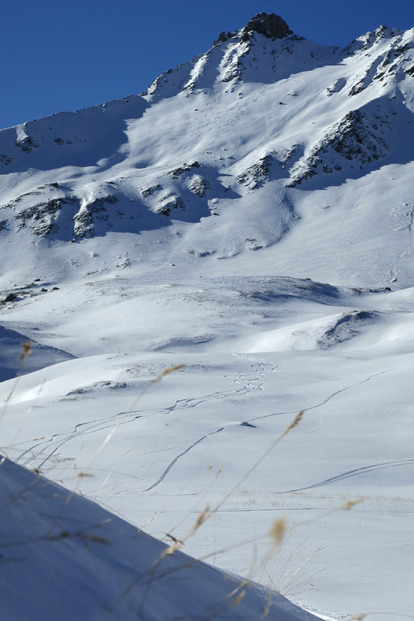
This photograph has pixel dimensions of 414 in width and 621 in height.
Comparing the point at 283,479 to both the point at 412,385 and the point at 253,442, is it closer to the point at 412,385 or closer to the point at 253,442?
the point at 253,442

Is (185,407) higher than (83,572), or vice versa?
(83,572)

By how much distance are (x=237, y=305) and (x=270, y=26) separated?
148195 mm

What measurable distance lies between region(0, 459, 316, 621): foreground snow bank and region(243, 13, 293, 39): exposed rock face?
182 metres

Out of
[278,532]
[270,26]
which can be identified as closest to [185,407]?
[278,532]

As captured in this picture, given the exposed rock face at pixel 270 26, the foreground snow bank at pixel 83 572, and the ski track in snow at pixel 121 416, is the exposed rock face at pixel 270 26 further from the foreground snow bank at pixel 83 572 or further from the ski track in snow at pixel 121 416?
the foreground snow bank at pixel 83 572

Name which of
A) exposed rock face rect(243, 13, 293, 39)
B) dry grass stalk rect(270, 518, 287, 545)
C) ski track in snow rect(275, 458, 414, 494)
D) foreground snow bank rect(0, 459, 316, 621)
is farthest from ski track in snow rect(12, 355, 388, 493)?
exposed rock face rect(243, 13, 293, 39)

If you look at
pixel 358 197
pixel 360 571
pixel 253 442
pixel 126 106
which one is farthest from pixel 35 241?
pixel 360 571

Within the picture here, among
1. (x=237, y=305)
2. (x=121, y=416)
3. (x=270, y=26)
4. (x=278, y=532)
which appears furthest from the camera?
(x=270, y=26)

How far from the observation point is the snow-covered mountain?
18.6ft

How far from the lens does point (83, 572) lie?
55.1 inches

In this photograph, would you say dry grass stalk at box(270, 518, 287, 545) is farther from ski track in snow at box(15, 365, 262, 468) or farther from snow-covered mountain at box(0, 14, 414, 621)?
ski track in snow at box(15, 365, 262, 468)

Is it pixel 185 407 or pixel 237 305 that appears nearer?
pixel 185 407

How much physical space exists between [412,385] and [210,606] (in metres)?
13.4

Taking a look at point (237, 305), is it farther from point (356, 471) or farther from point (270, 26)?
point (270, 26)
